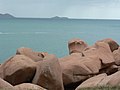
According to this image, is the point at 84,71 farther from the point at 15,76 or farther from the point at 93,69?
the point at 15,76

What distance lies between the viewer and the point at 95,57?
19.6 meters

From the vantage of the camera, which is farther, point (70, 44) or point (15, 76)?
point (70, 44)

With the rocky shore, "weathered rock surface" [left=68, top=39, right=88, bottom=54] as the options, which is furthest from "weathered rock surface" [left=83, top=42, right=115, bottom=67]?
"weathered rock surface" [left=68, top=39, right=88, bottom=54]

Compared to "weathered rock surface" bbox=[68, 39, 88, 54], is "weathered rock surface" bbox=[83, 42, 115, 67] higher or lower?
higher

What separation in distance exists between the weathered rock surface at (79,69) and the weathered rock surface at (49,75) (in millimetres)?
1565

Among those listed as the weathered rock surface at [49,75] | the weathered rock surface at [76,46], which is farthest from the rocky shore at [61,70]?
the weathered rock surface at [76,46]

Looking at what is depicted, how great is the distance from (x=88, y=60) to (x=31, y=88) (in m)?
6.63

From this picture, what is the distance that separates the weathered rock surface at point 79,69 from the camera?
1794 centimetres

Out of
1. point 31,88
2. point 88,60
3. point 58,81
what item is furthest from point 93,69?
point 31,88

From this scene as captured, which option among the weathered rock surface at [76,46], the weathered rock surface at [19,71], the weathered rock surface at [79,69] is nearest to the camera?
the weathered rock surface at [19,71]

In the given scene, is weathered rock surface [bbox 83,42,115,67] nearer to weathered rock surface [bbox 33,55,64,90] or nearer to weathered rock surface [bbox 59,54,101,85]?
weathered rock surface [bbox 59,54,101,85]

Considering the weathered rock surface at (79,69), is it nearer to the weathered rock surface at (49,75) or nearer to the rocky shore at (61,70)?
the rocky shore at (61,70)

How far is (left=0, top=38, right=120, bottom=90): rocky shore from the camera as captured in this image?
52.0 ft

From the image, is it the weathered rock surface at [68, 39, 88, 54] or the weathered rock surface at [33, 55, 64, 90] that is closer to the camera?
the weathered rock surface at [33, 55, 64, 90]
